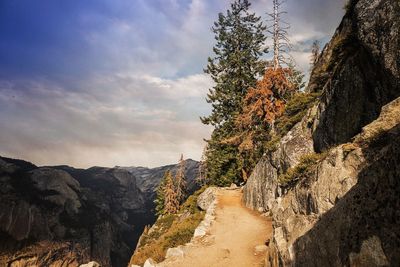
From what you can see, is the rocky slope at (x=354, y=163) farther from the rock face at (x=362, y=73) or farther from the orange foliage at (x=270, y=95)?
the orange foliage at (x=270, y=95)

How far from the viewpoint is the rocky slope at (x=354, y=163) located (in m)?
3.98

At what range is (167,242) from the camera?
17.7 meters

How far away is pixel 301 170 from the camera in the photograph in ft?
42.4

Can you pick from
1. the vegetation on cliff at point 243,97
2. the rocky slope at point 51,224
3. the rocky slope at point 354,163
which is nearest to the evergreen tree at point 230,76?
the vegetation on cliff at point 243,97

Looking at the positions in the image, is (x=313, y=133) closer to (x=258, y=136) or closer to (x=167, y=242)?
(x=167, y=242)

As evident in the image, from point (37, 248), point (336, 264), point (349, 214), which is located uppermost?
point (349, 214)

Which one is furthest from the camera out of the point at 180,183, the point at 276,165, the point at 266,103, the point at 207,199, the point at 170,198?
the point at 180,183

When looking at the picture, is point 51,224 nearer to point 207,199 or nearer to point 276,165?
point 207,199

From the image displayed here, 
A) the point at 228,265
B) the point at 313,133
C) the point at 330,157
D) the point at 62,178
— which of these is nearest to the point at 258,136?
the point at 313,133

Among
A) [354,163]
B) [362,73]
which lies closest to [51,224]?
[362,73]

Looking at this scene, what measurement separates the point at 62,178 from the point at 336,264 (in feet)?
362

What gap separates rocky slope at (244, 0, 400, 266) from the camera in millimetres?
3982

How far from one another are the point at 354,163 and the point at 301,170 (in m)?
4.87

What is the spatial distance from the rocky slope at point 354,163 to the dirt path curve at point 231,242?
8.28 ft
